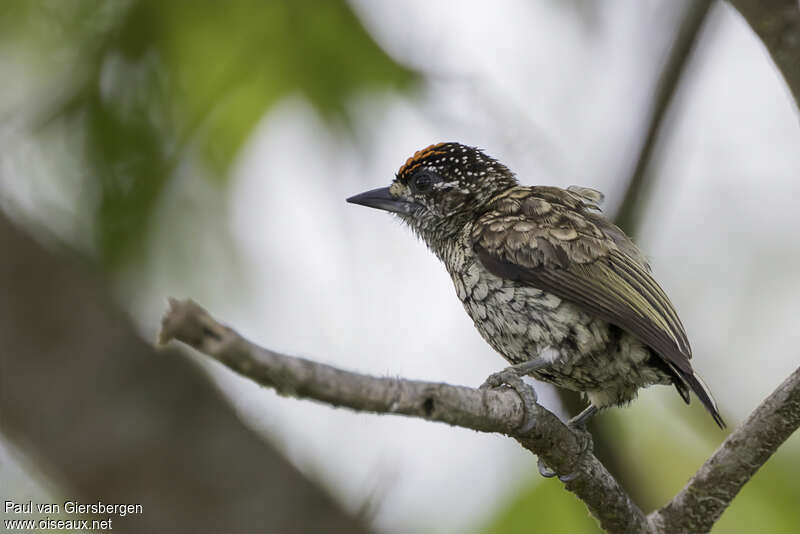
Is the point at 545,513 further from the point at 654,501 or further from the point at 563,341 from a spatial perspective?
the point at 563,341

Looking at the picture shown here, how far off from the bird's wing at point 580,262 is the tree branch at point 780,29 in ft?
3.34

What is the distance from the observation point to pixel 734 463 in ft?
11.9

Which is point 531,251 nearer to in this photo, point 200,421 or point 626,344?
point 626,344

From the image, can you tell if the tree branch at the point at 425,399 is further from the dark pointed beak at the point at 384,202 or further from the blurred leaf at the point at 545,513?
the dark pointed beak at the point at 384,202

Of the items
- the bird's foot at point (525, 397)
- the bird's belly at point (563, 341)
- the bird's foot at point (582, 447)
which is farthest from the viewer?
the bird's belly at point (563, 341)

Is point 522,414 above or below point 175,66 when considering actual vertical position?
below

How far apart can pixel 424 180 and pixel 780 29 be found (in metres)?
2.28

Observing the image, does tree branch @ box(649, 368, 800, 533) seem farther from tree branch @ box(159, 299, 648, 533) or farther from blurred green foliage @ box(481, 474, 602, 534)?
blurred green foliage @ box(481, 474, 602, 534)

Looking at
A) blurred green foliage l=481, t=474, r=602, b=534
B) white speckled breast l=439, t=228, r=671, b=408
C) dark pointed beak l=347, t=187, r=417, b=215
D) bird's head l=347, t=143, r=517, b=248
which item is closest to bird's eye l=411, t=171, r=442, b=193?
bird's head l=347, t=143, r=517, b=248

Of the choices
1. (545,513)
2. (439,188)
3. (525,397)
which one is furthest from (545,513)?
(525,397)

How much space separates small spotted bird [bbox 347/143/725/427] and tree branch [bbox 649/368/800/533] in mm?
171

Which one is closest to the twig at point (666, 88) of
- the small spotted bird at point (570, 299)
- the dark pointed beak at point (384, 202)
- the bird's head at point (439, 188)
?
the small spotted bird at point (570, 299)

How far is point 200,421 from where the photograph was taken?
339 centimetres

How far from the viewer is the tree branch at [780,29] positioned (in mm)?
3342
